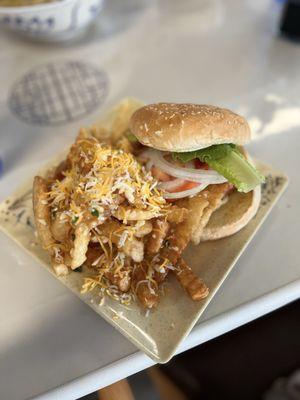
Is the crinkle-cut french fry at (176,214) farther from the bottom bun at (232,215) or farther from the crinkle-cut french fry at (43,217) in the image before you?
the crinkle-cut french fry at (43,217)

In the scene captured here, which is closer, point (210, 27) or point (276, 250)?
point (276, 250)

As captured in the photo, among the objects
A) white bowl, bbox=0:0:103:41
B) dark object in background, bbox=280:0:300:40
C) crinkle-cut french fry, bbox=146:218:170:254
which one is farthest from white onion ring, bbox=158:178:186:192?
dark object in background, bbox=280:0:300:40

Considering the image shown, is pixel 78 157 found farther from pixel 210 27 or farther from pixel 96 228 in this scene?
pixel 210 27

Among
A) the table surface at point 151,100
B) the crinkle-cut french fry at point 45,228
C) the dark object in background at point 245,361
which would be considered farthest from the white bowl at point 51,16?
the dark object in background at point 245,361

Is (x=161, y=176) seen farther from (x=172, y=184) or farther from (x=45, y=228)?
(x=45, y=228)

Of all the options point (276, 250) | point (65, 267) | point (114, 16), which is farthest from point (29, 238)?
point (114, 16)

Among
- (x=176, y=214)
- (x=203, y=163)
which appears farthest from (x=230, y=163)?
(x=176, y=214)

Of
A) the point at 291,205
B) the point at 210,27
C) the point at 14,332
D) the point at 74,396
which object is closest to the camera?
the point at 74,396
